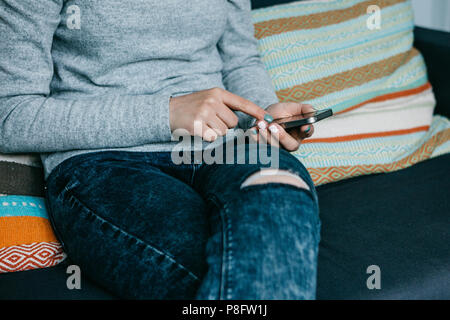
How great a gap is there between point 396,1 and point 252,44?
510 millimetres

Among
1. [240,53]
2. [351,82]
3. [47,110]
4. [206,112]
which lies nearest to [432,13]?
[351,82]

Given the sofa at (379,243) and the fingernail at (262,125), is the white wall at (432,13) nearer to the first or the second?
the sofa at (379,243)

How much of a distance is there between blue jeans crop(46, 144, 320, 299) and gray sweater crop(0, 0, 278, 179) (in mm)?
56

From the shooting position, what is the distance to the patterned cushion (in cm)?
104

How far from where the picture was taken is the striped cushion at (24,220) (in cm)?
74

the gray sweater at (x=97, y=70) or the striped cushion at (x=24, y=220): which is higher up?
the gray sweater at (x=97, y=70)

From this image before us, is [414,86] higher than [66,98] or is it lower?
higher

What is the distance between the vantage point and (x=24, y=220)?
0.78 meters

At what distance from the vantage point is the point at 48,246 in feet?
2.50

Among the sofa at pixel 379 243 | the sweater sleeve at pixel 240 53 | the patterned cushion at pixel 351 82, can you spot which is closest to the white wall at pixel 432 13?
the patterned cushion at pixel 351 82

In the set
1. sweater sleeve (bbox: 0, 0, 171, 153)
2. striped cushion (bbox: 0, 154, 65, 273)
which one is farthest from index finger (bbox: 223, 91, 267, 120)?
striped cushion (bbox: 0, 154, 65, 273)

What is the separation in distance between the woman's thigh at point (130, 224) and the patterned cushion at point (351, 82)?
1.50 ft
